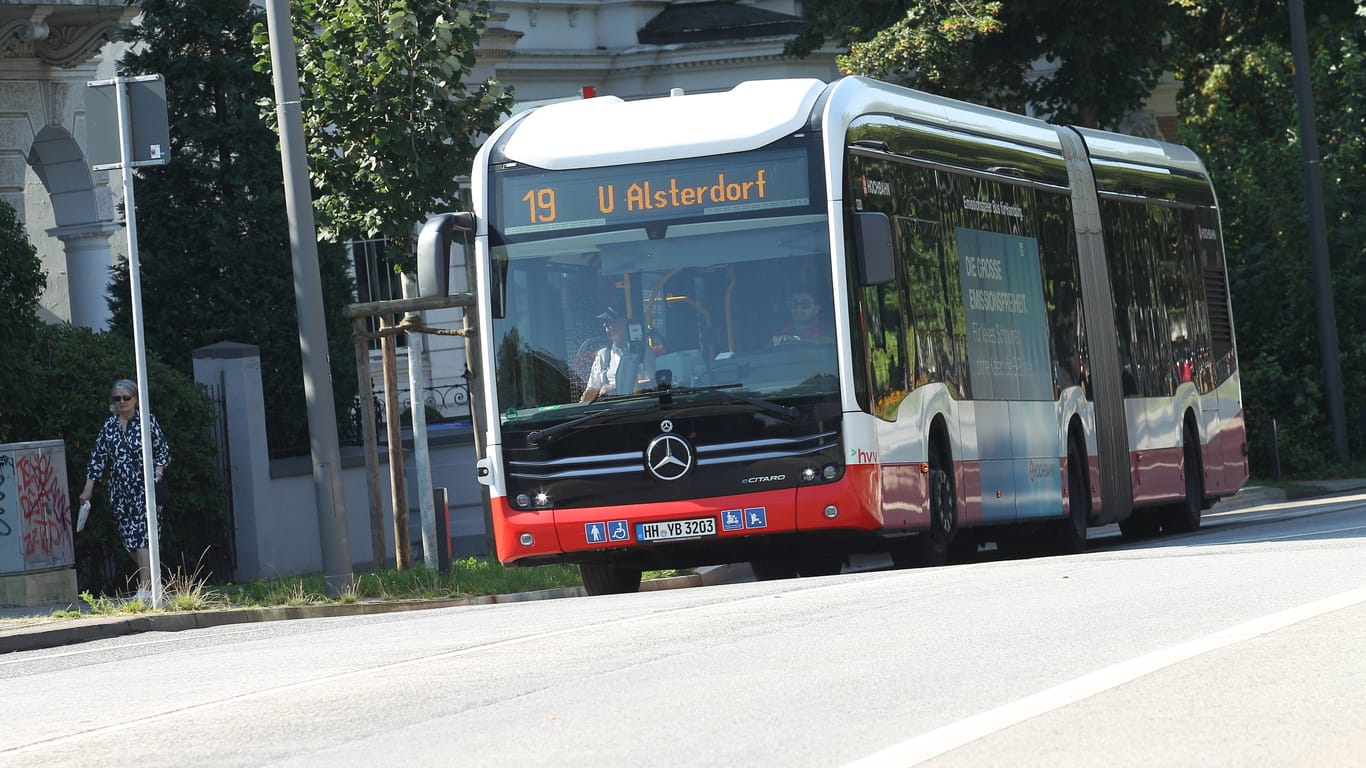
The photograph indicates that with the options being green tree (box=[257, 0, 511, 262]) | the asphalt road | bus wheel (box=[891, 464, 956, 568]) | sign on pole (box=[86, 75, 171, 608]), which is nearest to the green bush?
green tree (box=[257, 0, 511, 262])

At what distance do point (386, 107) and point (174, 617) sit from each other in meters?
5.39

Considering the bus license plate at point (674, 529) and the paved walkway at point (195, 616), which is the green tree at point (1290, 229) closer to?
the paved walkway at point (195, 616)

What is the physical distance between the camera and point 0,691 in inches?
452

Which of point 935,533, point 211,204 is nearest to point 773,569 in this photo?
point 935,533

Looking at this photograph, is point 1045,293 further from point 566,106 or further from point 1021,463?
point 566,106

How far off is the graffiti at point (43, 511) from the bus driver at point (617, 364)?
497 cm

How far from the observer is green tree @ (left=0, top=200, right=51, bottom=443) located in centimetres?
1845

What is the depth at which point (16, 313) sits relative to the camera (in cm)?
1855

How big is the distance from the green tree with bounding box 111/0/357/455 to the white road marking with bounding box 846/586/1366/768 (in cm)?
1605

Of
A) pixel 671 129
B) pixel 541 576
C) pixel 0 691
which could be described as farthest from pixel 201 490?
pixel 0 691

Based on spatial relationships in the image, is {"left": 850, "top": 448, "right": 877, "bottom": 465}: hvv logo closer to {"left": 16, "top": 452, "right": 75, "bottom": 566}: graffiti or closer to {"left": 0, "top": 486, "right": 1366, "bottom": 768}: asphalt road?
{"left": 0, "top": 486, "right": 1366, "bottom": 768}: asphalt road

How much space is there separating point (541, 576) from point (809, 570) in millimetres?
2550

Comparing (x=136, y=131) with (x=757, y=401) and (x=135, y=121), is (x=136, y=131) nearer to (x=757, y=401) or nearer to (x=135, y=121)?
(x=135, y=121)

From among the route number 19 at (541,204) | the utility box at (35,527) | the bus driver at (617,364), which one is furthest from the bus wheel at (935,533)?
the utility box at (35,527)
